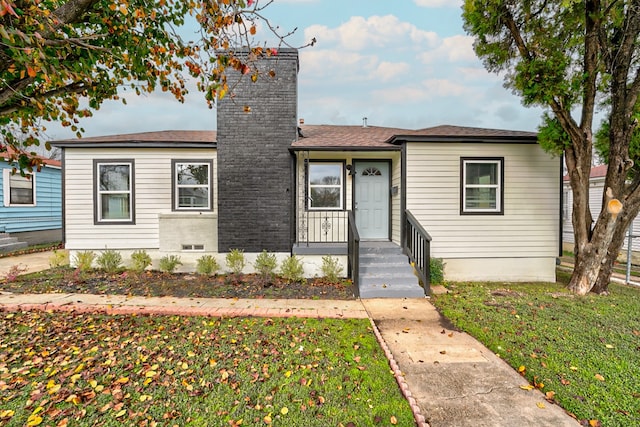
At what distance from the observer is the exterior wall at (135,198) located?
8016 mm

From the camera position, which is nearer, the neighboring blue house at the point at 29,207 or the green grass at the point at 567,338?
the green grass at the point at 567,338

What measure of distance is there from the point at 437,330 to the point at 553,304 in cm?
290

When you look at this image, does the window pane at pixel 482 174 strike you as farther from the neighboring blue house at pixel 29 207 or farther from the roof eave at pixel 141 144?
the neighboring blue house at pixel 29 207

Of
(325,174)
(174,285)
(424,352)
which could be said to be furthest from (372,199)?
(174,285)

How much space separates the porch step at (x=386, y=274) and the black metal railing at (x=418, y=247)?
0.45ft

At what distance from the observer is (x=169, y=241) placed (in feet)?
25.1

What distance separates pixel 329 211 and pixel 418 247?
8.19ft

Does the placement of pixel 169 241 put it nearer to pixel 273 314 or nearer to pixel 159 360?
pixel 273 314

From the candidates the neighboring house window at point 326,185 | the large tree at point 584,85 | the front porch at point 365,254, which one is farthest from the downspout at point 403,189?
the large tree at point 584,85

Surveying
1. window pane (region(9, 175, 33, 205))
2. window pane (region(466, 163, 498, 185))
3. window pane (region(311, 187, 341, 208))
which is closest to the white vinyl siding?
window pane (region(466, 163, 498, 185))

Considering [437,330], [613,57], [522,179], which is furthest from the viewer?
[522,179]

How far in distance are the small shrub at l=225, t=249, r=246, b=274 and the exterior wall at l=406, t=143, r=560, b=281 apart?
440cm

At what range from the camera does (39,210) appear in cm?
Result: 1257

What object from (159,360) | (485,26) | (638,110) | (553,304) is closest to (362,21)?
(485,26)
